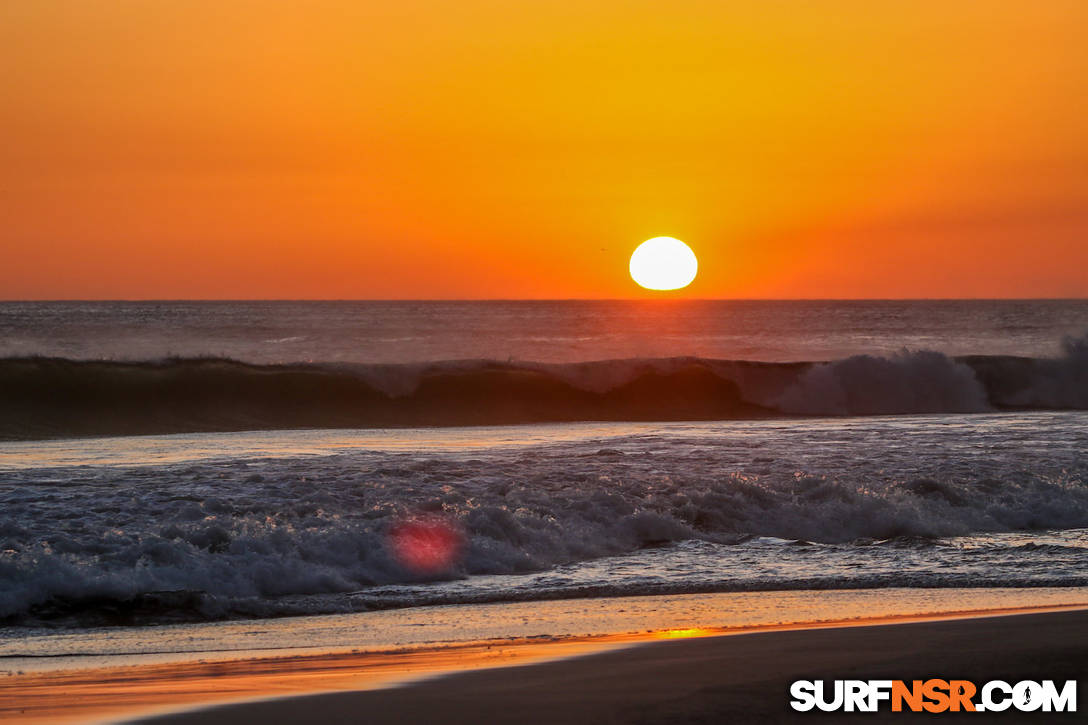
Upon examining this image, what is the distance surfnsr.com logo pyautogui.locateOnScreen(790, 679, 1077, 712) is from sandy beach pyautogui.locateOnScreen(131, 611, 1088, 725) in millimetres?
91

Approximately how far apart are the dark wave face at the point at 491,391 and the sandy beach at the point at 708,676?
54.8 feet

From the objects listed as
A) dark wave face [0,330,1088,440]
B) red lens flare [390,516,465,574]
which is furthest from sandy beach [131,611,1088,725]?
dark wave face [0,330,1088,440]

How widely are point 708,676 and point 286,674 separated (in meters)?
2.31

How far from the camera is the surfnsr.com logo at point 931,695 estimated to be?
5.36 meters

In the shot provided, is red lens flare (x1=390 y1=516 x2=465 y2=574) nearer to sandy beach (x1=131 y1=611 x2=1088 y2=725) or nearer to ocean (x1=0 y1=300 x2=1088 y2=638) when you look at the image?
ocean (x1=0 y1=300 x2=1088 y2=638)

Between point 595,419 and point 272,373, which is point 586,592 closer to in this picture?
point 595,419

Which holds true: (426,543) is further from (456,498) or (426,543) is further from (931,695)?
(931,695)

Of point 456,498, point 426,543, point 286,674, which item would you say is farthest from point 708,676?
point 456,498

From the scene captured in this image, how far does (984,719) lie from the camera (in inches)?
205

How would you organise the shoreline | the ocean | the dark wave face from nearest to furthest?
1. the shoreline
2. the ocean
3. the dark wave face

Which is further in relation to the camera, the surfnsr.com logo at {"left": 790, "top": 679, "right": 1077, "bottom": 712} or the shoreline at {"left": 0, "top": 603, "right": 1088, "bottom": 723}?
the shoreline at {"left": 0, "top": 603, "right": 1088, "bottom": 723}

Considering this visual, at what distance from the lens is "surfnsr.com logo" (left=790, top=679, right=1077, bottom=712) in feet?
17.6

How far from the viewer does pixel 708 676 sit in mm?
5883

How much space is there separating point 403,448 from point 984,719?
40.8 ft
